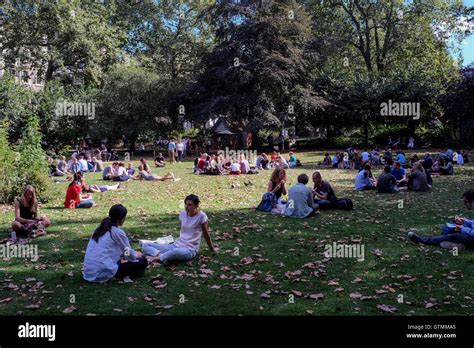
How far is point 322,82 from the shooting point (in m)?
43.9

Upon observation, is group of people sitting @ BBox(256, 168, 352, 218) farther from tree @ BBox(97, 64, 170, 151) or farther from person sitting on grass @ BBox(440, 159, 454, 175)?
tree @ BBox(97, 64, 170, 151)

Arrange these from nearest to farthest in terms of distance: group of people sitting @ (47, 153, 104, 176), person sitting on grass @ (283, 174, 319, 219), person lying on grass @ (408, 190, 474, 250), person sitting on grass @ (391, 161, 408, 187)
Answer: person lying on grass @ (408, 190, 474, 250) → person sitting on grass @ (283, 174, 319, 219) → person sitting on grass @ (391, 161, 408, 187) → group of people sitting @ (47, 153, 104, 176)

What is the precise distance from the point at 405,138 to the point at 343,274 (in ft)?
117

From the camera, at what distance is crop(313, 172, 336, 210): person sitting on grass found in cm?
1330

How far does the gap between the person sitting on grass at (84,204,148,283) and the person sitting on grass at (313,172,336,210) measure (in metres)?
7.01

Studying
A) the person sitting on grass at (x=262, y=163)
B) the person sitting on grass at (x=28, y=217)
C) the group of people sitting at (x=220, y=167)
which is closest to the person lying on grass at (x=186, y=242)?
the person sitting on grass at (x=28, y=217)

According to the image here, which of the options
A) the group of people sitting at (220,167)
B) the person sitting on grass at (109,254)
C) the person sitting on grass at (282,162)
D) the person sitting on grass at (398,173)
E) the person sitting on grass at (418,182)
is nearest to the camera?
the person sitting on grass at (109,254)

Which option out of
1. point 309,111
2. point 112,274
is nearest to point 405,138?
point 309,111

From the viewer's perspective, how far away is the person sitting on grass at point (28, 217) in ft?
33.9

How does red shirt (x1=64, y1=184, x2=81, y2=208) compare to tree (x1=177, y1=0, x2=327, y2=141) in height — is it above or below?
below

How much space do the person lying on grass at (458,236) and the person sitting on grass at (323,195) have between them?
12.5 ft

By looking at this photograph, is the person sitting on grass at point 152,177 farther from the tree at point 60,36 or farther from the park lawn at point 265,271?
the tree at point 60,36

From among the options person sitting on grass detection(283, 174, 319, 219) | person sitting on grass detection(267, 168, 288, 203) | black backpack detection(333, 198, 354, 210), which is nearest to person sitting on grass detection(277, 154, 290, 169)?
person sitting on grass detection(267, 168, 288, 203)
